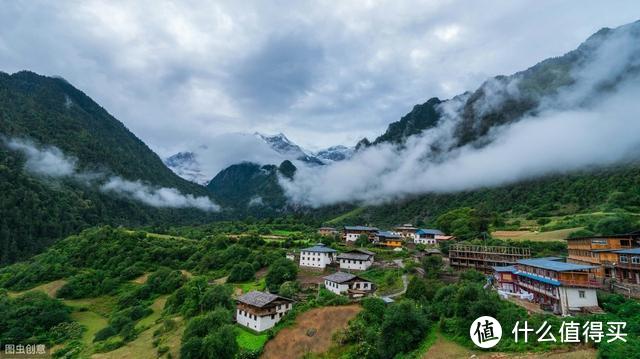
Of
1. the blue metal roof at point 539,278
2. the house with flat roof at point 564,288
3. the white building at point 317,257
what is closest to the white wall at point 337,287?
the white building at point 317,257

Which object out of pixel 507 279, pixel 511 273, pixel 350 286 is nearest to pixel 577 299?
pixel 511 273

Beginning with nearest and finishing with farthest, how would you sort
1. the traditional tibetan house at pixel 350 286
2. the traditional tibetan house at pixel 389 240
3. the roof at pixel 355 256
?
the traditional tibetan house at pixel 350 286, the roof at pixel 355 256, the traditional tibetan house at pixel 389 240

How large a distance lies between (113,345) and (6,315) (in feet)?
85.5

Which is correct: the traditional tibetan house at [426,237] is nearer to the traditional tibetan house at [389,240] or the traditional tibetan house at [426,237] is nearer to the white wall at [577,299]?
the traditional tibetan house at [389,240]

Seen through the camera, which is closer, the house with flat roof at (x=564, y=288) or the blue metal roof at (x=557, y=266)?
the house with flat roof at (x=564, y=288)

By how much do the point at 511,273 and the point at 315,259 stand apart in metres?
37.1

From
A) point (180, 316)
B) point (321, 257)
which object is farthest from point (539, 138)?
point (180, 316)

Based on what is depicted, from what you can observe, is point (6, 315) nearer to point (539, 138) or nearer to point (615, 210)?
point (615, 210)

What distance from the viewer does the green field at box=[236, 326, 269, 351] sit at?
140 ft

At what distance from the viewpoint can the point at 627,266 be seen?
147 feet

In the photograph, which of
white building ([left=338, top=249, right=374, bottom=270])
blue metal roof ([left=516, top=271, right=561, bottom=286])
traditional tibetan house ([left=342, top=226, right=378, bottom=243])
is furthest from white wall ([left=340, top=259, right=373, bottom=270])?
blue metal roof ([left=516, top=271, right=561, bottom=286])

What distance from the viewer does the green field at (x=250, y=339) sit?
42812 mm

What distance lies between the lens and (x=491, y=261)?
6650 centimetres

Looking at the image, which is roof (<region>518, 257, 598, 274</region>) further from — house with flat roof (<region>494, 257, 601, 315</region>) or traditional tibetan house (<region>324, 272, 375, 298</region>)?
traditional tibetan house (<region>324, 272, 375, 298</region>)
